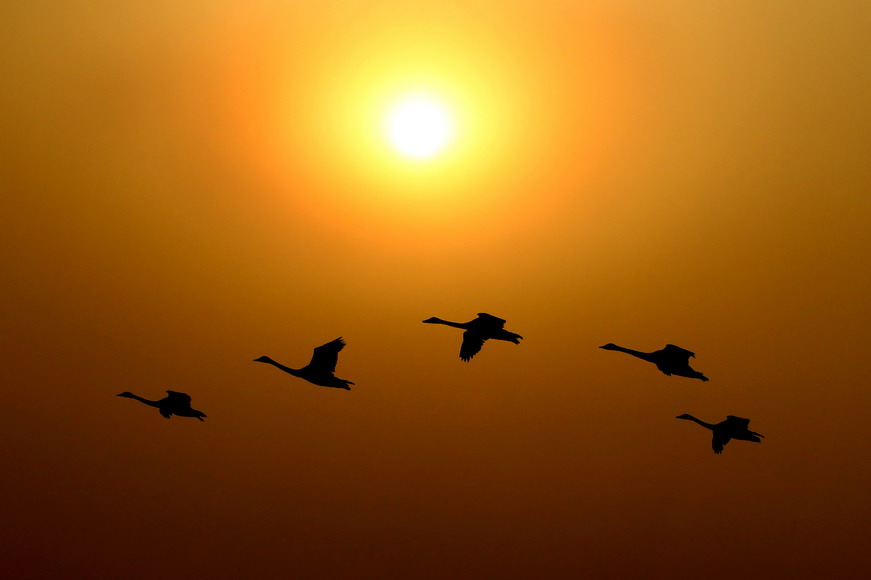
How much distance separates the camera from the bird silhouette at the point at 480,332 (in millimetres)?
22047

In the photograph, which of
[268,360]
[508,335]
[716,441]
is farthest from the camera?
[268,360]

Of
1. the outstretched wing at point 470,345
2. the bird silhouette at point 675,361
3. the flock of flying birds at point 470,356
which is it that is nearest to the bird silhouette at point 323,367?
the flock of flying birds at point 470,356

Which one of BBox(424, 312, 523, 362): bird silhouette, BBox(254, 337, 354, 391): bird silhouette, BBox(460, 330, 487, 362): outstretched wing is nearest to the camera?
BBox(424, 312, 523, 362): bird silhouette

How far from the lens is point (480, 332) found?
2344 centimetres

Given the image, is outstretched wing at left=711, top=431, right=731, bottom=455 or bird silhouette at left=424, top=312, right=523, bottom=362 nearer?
bird silhouette at left=424, top=312, right=523, bottom=362

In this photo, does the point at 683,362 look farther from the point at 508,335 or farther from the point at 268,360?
the point at 268,360

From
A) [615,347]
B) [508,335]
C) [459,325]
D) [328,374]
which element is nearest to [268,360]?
[328,374]

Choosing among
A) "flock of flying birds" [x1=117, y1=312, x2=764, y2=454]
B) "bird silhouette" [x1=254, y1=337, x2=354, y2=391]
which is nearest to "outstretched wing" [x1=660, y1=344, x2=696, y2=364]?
"flock of flying birds" [x1=117, y1=312, x2=764, y2=454]

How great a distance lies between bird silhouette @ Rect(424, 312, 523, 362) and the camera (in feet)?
72.3

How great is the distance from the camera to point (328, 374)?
75.5ft

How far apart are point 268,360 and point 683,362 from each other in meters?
10.2

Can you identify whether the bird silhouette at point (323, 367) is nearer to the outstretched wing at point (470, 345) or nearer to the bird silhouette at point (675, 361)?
the outstretched wing at point (470, 345)

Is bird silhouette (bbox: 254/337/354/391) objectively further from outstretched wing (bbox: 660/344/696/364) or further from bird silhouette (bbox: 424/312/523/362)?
outstretched wing (bbox: 660/344/696/364)

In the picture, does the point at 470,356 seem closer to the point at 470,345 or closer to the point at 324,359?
the point at 470,345
